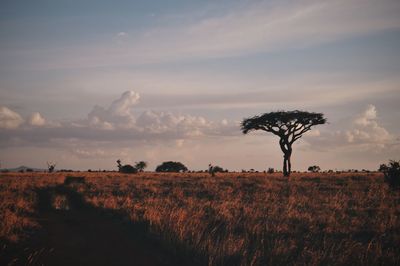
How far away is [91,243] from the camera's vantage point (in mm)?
9539

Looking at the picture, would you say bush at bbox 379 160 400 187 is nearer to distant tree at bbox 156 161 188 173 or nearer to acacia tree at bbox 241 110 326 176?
acacia tree at bbox 241 110 326 176

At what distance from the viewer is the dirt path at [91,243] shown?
820cm

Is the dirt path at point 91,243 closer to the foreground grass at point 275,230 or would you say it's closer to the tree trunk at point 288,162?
the foreground grass at point 275,230

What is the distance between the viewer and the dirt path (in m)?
8.20

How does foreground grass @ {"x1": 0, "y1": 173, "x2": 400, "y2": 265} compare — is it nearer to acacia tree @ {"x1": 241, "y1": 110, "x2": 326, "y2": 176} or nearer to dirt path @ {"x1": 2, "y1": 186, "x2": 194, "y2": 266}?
dirt path @ {"x1": 2, "y1": 186, "x2": 194, "y2": 266}

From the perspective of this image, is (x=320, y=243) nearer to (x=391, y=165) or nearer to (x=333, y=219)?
(x=333, y=219)

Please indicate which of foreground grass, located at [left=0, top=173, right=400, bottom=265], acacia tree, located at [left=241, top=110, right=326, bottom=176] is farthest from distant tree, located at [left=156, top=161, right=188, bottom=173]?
foreground grass, located at [left=0, top=173, right=400, bottom=265]

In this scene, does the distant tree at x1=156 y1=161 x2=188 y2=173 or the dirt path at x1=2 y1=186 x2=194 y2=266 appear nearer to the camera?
the dirt path at x1=2 y1=186 x2=194 y2=266

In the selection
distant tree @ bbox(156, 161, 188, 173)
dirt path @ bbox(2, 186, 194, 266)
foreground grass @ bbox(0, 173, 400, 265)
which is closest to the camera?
dirt path @ bbox(2, 186, 194, 266)

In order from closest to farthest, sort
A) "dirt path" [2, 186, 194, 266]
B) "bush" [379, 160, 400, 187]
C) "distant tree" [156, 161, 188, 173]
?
"dirt path" [2, 186, 194, 266] → "bush" [379, 160, 400, 187] → "distant tree" [156, 161, 188, 173]


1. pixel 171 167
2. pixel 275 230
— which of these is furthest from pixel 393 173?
pixel 171 167

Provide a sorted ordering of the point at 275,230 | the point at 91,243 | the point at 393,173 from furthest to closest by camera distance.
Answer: the point at 393,173 < the point at 275,230 < the point at 91,243

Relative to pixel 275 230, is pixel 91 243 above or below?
below

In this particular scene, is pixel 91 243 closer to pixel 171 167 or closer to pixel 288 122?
pixel 288 122
